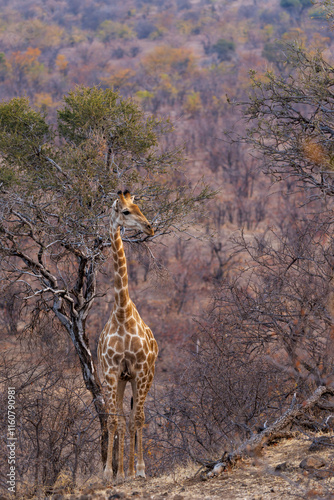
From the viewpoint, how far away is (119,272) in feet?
24.3

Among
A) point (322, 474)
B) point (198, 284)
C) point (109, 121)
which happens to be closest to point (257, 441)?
point (322, 474)

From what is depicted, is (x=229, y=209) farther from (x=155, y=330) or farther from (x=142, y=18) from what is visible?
(x=142, y=18)

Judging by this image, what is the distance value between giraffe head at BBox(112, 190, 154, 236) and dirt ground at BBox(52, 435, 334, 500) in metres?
2.69

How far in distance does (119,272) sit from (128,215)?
0.88 m

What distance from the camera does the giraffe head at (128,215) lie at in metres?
6.65

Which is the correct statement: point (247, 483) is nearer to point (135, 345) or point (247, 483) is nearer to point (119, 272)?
point (135, 345)

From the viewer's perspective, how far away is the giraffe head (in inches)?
262

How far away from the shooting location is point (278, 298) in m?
10.7

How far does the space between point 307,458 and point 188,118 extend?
44877 mm

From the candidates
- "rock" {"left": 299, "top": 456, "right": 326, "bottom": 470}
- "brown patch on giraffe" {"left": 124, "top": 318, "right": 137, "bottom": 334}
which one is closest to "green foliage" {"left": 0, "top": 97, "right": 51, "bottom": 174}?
"brown patch on giraffe" {"left": 124, "top": 318, "right": 137, "bottom": 334}

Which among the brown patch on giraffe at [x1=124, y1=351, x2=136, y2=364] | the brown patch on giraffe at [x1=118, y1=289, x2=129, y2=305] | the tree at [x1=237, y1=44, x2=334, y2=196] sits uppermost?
the tree at [x1=237, y1=44, x2=334, y2=196]

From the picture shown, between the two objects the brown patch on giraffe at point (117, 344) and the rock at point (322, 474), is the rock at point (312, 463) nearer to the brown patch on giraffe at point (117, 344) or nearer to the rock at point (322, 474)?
the rock at point (322, 474)

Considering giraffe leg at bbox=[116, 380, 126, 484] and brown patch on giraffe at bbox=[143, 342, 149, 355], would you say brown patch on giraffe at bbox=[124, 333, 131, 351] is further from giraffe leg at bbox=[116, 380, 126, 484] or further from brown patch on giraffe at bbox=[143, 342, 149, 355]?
giraffe leg at bbox=[116, 380, 126, 484]

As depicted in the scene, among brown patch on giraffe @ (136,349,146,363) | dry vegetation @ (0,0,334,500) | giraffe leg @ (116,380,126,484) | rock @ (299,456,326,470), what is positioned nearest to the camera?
rock @ (299,456,326,470)
